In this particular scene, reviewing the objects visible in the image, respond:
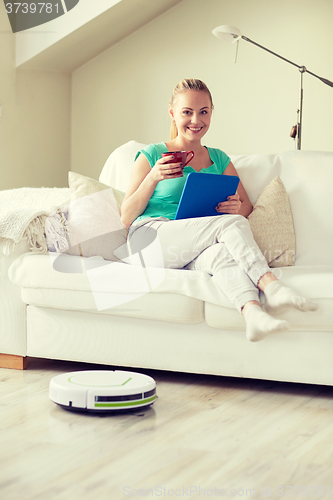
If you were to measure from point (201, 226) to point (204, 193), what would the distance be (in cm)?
13

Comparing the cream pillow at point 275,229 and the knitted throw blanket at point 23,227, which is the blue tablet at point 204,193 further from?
the knitted throw blanket at point 23,227

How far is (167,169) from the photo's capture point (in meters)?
1.90

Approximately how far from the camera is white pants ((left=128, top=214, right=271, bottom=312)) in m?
1.64

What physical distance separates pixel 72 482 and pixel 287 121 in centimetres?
316

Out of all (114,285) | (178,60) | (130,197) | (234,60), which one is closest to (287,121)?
(234,60)

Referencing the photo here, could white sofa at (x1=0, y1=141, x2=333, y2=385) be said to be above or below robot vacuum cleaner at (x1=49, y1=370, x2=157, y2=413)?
above

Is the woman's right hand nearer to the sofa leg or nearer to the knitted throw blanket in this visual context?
the knitted throw blanket

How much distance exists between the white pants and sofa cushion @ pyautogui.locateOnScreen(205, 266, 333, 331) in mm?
90

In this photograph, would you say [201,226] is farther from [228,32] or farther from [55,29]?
[55,29]

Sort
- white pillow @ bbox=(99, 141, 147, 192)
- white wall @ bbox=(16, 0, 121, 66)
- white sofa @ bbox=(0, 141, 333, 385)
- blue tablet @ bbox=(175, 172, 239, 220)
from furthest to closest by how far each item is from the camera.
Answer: white wall @ bbox=(16, 0, 121, 66) → white pillow @ bbox=(99, 141, 147, 192) → blue tablet @ bbox=(175, 172, 239, 220) → white sofa @ bbox=(0, 141, 333, 385)

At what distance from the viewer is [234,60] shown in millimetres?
3881

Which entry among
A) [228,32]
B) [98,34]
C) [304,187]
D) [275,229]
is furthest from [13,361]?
[98,34]

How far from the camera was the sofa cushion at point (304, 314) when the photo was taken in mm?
1648

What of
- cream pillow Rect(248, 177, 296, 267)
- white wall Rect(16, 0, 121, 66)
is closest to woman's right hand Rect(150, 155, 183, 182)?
cream pillow Rect(248, 177, 296, 267)
